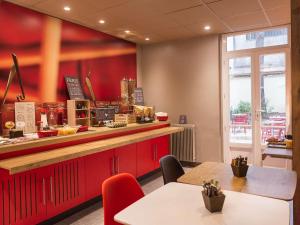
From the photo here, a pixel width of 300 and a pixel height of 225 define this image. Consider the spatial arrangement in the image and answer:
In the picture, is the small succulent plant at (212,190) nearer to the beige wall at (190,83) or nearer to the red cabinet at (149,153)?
the red cabinet at (149,153)

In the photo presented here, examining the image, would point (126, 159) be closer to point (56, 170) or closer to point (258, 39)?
point (56, 170)

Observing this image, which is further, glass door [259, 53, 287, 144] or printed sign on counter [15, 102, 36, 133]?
glass door [259, 53, 287, 144]

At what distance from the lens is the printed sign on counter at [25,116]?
3.36m

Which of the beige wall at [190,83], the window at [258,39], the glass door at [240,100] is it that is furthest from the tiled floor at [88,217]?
the window at [258,39]

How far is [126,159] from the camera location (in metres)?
4.06

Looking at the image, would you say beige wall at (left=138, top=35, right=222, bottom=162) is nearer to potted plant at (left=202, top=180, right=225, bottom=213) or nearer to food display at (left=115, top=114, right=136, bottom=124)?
food display at (left=115, top=114, right=136, bottom=124)

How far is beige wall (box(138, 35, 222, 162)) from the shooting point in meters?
5.25

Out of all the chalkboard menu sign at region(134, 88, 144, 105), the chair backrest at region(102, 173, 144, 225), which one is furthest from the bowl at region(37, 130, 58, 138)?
the chalkboard menu sign at region(134, 88, 144, 105)

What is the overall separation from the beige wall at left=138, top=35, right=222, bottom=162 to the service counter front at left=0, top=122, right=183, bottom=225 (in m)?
1.64

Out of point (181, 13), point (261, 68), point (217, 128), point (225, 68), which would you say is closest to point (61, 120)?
point (181, 13)

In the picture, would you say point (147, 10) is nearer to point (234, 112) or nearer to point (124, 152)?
point (124, 152)

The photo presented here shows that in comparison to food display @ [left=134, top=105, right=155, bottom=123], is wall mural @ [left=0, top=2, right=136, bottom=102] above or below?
above

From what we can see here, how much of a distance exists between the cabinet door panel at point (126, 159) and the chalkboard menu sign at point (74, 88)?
1.18m

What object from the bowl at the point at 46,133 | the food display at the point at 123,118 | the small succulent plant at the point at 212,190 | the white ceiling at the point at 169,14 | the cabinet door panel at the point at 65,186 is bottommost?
the cabinet door panel at the point at 65,186
